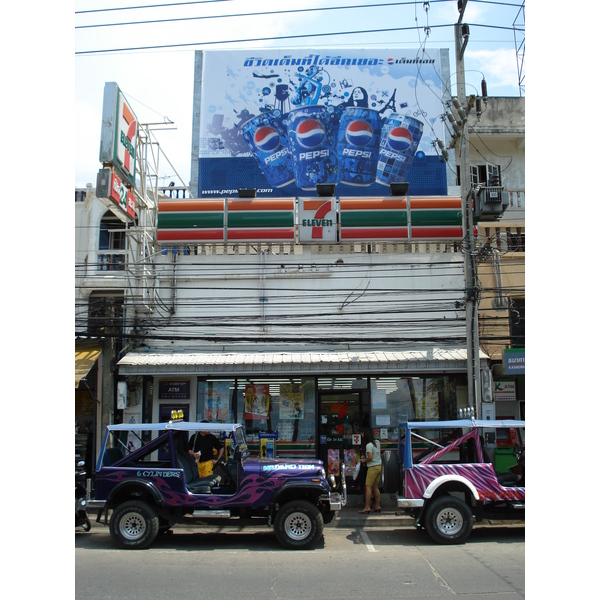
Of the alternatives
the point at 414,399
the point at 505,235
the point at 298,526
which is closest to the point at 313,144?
the point at 505,235

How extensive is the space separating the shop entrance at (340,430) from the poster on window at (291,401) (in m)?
0.52

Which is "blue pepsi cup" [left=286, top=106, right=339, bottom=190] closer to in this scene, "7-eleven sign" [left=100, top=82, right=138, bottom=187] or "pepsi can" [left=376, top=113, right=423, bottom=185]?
"pepsi can" [left=376, top=113, right=423, bottom=185]

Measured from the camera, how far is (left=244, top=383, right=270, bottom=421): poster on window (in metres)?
14.7

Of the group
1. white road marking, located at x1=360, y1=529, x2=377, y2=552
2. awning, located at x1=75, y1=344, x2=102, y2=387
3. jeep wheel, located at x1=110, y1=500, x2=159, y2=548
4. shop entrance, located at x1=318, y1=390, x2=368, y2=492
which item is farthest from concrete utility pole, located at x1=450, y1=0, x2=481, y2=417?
awning, located at x1=75, y1=344, x2=102, y2=387

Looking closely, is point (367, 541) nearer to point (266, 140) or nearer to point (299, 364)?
point (299, 364)

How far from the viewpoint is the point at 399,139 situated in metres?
22.4

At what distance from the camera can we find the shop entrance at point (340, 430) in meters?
14.4

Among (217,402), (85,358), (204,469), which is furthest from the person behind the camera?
(217,402)

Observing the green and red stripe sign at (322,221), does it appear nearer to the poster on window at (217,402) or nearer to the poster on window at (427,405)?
the poster on window at (217,402)

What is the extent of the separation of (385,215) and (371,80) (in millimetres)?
9423

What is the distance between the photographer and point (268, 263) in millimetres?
15883

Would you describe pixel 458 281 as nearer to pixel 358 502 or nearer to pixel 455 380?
pixel 455 380

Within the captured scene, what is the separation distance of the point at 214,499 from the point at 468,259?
23.5ft

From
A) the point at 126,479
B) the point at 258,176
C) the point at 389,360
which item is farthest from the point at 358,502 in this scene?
the point at 258,176
